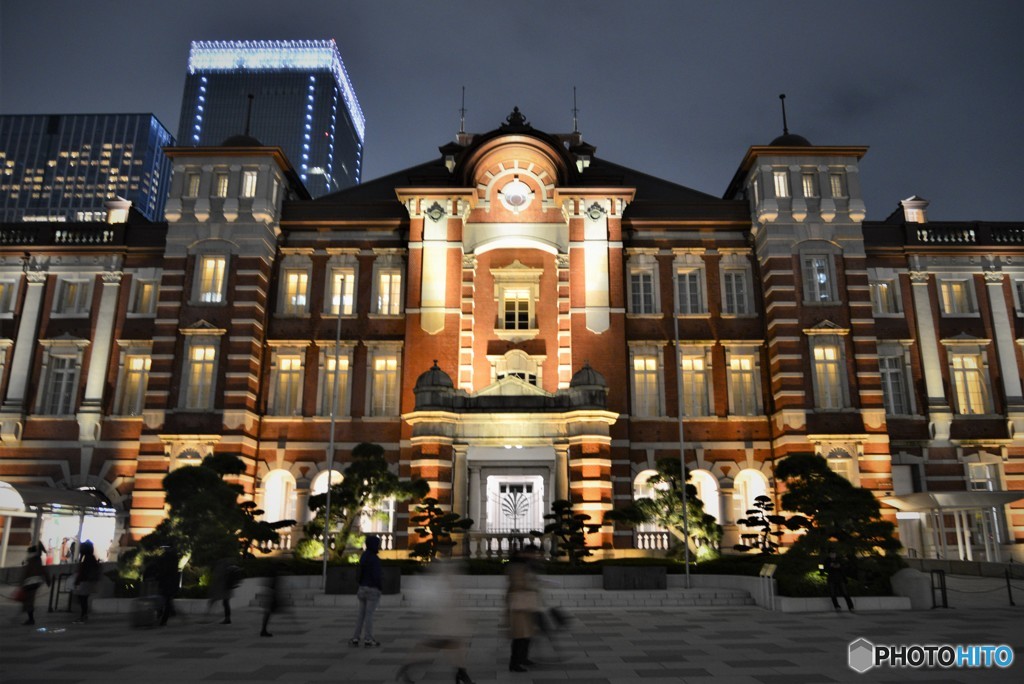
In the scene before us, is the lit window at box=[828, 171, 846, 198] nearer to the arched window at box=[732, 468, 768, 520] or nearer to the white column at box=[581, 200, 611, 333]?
the white column at box=[581, 200, 611, 333]

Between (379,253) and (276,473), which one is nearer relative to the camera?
(276,473)

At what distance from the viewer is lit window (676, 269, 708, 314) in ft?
103

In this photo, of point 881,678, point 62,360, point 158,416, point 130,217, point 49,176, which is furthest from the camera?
point 49,176

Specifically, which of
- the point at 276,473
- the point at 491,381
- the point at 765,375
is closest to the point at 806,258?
the point at 765,375

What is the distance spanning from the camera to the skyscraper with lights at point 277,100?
496 feet

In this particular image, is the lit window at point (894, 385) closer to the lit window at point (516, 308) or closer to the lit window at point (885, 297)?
the lit window at point (885, 297)

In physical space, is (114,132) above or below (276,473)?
above

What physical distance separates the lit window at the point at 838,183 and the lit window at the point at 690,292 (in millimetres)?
6045

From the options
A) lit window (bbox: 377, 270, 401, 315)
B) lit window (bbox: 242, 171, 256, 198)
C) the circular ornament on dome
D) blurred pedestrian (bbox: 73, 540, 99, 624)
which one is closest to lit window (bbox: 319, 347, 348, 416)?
lit window (bbox: 377, 270, 401, 315)

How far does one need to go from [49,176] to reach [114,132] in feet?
44.1

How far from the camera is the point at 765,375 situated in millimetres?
30391

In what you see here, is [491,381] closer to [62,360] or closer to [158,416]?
[158,416]

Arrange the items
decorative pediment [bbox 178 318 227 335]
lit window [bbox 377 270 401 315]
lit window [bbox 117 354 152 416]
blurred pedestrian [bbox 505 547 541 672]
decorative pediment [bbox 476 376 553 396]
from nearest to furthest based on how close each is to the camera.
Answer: blurred pedestrian [bbox 505 547 541 672]
decorative pediment [bbox 476 376 553 396]
decorative pediment [bbox 178 318 227 335]
lit window [bbox 117 354 152 416]
lit window [bbox 377 270 401 315]

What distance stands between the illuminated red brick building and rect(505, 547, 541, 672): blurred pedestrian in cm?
1683
